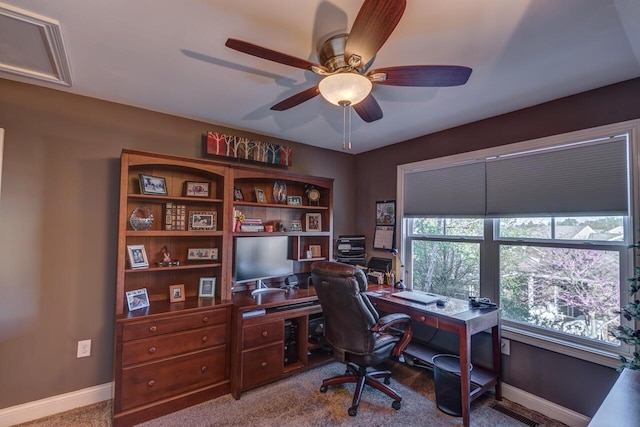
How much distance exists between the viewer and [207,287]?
Result: 2.68 metres

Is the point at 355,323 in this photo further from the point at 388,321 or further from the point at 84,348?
the point at 84,348

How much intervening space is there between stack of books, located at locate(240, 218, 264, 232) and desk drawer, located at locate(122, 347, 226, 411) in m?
1.09

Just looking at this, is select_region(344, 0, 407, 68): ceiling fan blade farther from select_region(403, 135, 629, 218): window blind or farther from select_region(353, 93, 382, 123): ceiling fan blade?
select_region(403, 135, 629, 218): window blind

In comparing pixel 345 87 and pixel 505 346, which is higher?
pixel 345 87

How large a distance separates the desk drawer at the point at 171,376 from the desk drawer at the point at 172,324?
0.72 ft

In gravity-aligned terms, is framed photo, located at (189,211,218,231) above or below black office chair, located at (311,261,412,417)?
above

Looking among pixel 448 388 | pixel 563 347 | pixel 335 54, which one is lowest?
pixel 448 388

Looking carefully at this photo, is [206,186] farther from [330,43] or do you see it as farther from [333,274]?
[330,43]

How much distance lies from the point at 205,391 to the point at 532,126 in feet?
11.0

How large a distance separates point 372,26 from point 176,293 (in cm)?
245

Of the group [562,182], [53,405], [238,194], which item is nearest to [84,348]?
[53,405]

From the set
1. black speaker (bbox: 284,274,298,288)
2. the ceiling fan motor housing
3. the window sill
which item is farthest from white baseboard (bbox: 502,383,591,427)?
the ceiling fan motor housing

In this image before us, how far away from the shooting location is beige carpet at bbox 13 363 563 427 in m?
2.14

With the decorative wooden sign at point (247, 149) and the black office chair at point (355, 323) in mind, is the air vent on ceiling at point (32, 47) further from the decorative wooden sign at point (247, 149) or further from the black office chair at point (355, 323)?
the black office chair at point (355, 323)
